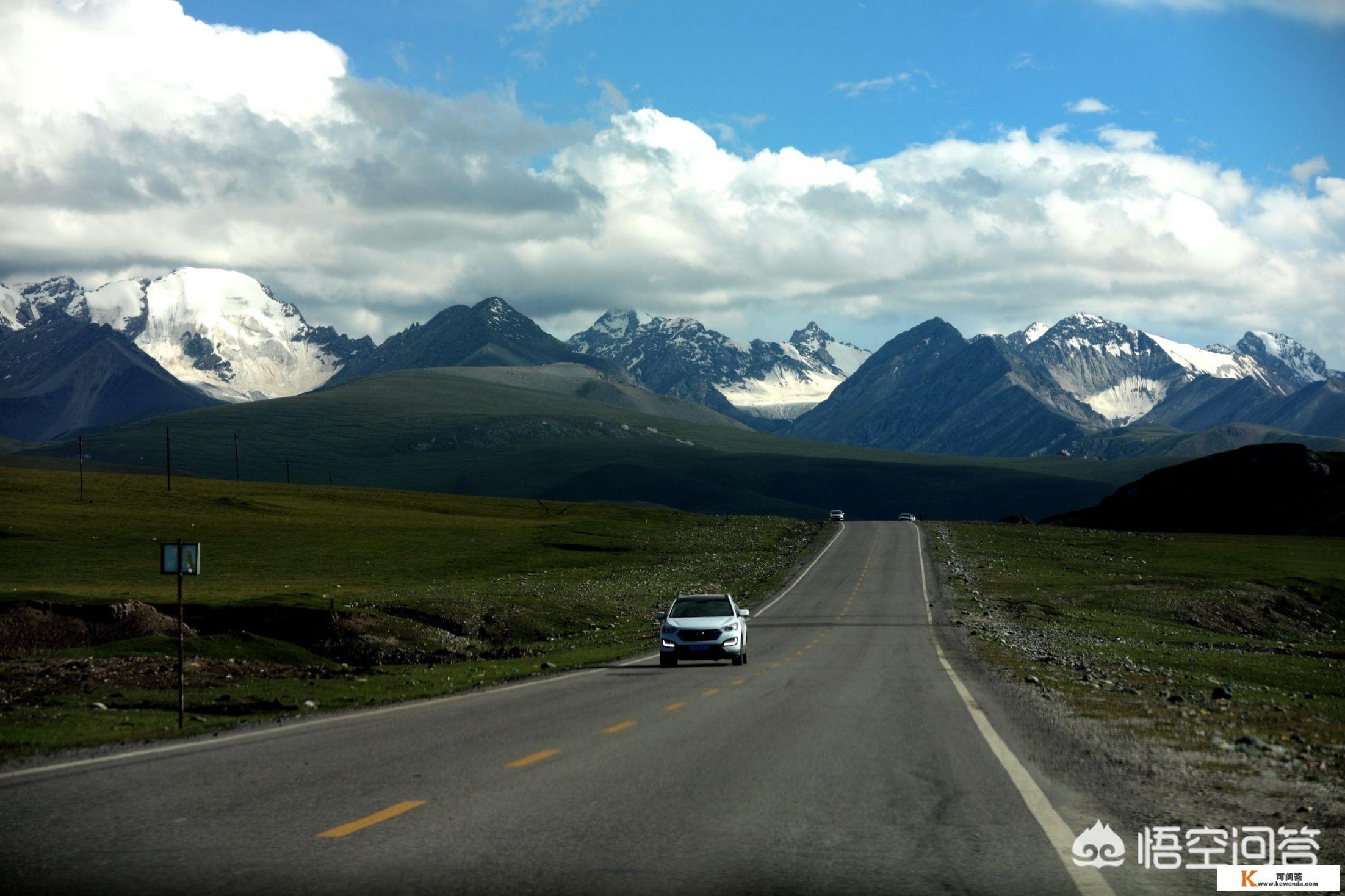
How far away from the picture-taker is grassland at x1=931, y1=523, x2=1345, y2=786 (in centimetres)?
2100

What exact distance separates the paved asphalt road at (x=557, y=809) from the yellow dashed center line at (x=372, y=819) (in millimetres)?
42

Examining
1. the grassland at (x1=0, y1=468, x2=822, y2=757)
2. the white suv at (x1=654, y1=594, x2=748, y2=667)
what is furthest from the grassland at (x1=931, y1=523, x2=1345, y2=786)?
the grassland at (x1=0, y1=468, x2=822, y2=757)

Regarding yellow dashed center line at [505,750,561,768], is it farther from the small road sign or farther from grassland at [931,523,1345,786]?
grassland at [931,523,1345,786]

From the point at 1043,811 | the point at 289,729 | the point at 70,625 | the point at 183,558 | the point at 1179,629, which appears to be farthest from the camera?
the point at 1179,629

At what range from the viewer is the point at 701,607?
3603cm

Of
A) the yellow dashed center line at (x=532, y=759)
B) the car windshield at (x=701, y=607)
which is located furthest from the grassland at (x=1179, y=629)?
the yellow dashed center line at (x=532, y=759)

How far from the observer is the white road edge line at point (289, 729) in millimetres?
15367

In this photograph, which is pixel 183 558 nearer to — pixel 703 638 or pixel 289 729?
pixel 289 729

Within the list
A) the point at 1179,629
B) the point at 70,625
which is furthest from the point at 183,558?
the point at 1179,629

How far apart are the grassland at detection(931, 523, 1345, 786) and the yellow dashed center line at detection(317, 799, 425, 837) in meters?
9.80

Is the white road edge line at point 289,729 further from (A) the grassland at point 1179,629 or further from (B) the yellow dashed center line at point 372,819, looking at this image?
(A) the grassland at point 1179,629

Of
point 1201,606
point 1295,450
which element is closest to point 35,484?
point 1201,606

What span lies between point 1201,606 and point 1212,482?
4094 inches

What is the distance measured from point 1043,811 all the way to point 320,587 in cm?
5461
